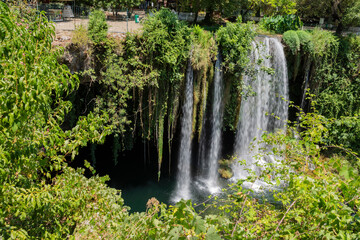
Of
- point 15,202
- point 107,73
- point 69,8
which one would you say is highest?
point 69,8

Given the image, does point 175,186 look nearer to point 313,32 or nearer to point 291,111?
point 291,111

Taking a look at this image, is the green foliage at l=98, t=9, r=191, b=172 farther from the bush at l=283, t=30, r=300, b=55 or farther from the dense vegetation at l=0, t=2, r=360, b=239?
the bush at l=283, t=30, r=300, b=55

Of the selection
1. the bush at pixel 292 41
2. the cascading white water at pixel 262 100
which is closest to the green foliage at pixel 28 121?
the cascading white water at pixel 262 100

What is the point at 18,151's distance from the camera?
3146 mm

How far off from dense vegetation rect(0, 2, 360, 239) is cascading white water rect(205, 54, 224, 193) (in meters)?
0.46

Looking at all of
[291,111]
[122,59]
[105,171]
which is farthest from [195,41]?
[291,111]

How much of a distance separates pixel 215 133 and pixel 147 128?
3230 millimetres

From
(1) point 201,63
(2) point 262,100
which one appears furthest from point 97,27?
(2) point 262,100

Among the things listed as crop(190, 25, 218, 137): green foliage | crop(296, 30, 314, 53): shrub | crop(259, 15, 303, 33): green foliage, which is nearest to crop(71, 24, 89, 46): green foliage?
crop(190, 25, 218, 137): green foliage

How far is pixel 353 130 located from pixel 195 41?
9.46 meters

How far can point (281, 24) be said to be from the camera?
14.4 metres

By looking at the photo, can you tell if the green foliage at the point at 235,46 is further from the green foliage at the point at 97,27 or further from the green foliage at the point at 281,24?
the green foliage at the point at 97,27

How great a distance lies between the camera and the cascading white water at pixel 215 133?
1144cm

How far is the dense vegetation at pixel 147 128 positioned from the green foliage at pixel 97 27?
0.04m
